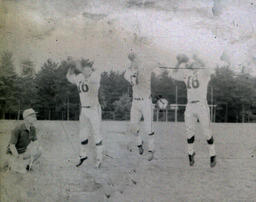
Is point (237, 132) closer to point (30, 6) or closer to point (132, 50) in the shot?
point (132, 50)

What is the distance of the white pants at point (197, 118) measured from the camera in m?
3.75

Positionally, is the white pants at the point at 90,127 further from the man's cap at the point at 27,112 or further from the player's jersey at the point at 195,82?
the player's jersey at the point at 195,82

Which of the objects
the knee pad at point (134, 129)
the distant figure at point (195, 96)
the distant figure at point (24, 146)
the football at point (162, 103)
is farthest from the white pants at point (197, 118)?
the distant figure at point (24, 146)

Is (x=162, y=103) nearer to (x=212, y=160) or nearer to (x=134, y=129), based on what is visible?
(x=134, y=129)

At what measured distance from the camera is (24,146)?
3891 mm

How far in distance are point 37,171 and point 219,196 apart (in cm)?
197

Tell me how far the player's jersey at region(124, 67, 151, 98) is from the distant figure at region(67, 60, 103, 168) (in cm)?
36

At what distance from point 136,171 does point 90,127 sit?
692 mm

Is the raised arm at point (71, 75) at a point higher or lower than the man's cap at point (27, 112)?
higher

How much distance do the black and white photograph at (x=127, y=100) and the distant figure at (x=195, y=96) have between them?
0.01m

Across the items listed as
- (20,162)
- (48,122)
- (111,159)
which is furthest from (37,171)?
(111,159)

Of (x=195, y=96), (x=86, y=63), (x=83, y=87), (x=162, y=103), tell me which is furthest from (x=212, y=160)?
(x=86, y=63)

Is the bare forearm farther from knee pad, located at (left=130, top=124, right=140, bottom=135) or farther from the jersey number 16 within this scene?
knee pad, located at (left=130, top=124, right=140, bottom=135)

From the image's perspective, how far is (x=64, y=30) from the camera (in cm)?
384
